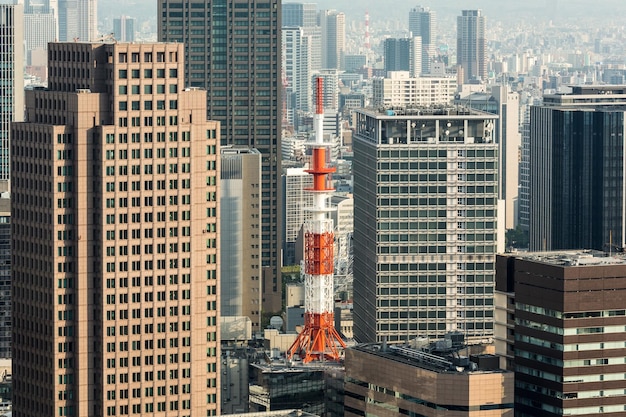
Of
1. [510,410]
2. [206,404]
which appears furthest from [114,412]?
[510,410]

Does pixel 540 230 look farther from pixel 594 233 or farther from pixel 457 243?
pixel 457 243

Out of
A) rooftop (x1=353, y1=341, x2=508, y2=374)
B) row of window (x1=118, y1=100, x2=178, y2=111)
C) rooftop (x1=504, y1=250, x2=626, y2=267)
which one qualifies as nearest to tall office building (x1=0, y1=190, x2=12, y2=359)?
row of window (x1=118, y1=100, x2=178, y2=111)

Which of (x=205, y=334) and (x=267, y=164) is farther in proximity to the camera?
A: (x=267, y=164)

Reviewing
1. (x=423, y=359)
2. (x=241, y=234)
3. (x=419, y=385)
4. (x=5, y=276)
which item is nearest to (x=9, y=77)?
(x=241, y=234)

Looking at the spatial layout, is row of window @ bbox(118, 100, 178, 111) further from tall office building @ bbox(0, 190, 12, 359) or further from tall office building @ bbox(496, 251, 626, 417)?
tall office building @ bbox(0, 190, 12, 359)

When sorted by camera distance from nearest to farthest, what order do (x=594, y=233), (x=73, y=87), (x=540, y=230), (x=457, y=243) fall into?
(x=73, y=87)
(x=457, y=243)
(x=594, y=233)
(x=540, y=230)

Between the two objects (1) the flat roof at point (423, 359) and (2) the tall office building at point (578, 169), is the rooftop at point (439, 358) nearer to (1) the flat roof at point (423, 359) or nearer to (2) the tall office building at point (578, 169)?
(1) the flat roof at point (423, 359)
